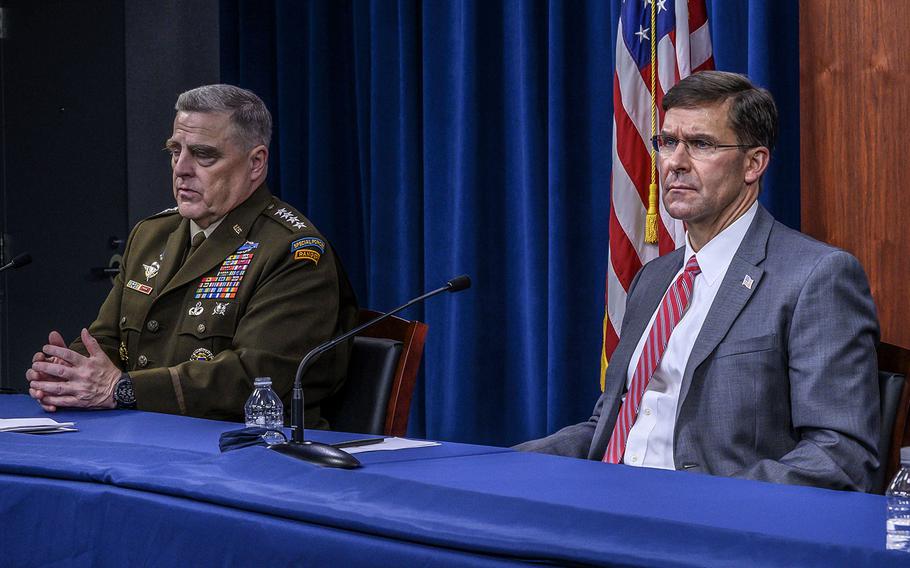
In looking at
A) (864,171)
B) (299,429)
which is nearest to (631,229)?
(864,171)

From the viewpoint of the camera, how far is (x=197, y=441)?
1.75 metres

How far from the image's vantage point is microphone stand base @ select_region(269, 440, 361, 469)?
146 centimetres

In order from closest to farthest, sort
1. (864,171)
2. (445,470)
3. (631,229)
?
1. (445,470)
2. (864,171)
3. (631,229)

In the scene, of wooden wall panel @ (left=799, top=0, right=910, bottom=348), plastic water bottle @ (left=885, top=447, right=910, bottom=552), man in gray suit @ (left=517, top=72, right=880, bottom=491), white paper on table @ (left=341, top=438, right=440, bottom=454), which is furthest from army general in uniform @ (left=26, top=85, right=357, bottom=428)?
plastic water bottle @ (left=885, top=447, right=910, bottom=552)

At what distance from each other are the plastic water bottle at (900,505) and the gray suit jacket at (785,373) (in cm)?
46

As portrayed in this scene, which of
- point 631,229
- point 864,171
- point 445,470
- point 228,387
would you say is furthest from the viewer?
point 631,229

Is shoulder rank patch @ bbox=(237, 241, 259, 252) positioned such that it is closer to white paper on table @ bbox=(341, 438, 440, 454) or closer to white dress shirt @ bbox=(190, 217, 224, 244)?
white dress shirt @ bbox=(190, 217, 224, 244)

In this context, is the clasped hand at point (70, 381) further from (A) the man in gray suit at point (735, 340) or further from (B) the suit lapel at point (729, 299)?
(B) the suit lapel at point (729, 299)

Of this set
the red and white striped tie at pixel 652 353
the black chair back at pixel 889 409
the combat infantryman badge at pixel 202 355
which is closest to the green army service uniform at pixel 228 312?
the combat infantryman badge at pixel 202 355

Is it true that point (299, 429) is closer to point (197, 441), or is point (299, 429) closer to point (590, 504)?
point (197, 441)

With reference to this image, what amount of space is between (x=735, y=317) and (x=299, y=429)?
0.79m

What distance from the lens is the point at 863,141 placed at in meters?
2.51

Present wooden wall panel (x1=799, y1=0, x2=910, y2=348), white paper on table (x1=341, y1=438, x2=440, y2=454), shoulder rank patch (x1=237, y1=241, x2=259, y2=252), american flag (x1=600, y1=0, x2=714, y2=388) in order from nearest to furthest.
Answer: white paper on table (x1=341, y1=438, x2=440, y2=454) < wooden wall panel (x1=799, y1=0, x2=910, y2=348) < shoulder rank patch (x1=237, y1=241, x2=259, y2=252) < american flag (x1=600, y1=0, x2=714, y2=388)

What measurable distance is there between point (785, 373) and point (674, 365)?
227 millimetres
